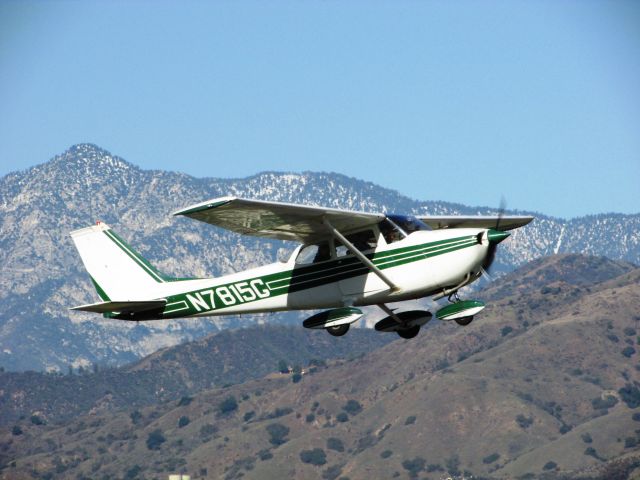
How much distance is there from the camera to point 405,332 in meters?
33.9

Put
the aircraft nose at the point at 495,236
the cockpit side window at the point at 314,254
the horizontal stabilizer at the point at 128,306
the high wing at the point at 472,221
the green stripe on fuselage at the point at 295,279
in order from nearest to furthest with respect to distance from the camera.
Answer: the aircraft nose at the point at 495,236 → the green stripe on fuselage at the point at 295,279 → the cockpit side window at the point at 314,254 → the horizontal stabilizer at the point at 128,306 → the high wing at the point at 472,221

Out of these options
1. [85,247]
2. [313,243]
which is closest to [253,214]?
[313,243]

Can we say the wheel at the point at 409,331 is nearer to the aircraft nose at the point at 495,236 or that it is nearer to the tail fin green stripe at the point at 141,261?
the aircraft nose at the point at 495,236

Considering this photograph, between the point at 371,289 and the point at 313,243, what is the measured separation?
2064 millimetres

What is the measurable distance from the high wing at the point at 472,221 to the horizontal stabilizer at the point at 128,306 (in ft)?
26.2

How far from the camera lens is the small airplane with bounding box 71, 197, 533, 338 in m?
31.0

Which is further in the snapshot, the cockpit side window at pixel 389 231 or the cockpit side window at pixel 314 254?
the cockpit side window at pixel 314 254

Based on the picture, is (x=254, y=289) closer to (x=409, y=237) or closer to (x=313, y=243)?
(x=313, y=243)

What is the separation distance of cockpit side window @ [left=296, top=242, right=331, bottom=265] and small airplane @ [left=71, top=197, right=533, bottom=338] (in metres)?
0.03

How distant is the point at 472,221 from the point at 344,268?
5.94 metres

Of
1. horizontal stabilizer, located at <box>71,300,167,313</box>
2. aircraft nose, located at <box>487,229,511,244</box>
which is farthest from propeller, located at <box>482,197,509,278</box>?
horizontal stabilizer, located at <box>71,300,167,313</box>

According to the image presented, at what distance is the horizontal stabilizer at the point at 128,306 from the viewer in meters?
32.5

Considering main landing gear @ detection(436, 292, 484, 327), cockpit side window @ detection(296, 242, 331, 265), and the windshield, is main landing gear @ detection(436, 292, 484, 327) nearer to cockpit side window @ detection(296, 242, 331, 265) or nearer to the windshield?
the windshield

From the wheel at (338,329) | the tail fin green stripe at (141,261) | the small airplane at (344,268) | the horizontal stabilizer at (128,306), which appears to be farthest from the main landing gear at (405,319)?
the tail fin green stripe at (141,261)
